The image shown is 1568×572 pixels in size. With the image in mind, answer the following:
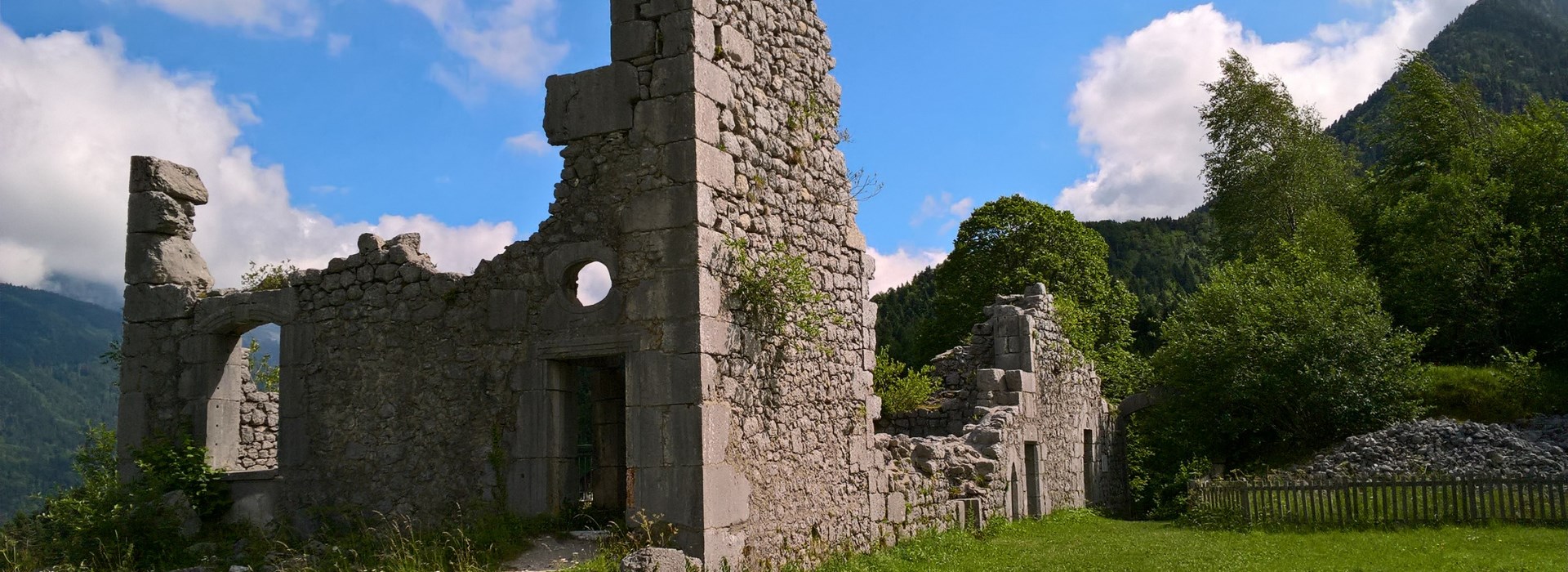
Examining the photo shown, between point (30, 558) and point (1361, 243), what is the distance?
98.0 feet

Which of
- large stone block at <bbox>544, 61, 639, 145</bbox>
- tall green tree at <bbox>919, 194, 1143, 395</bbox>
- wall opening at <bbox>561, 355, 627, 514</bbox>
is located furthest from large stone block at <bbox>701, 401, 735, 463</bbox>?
tall green tree at <bbox>919, 194, 1143, 395</bbox>

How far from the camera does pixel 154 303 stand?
12.8m

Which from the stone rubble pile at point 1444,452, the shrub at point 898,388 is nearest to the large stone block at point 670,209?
the shrub at point 898,388

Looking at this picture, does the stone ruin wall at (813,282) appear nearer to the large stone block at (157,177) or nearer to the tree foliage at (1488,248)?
the large stone block at (157,177)

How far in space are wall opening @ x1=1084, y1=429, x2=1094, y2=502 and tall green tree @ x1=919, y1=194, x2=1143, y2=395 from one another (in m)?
10.2

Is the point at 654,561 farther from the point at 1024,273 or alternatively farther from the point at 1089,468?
the point at 1024,273

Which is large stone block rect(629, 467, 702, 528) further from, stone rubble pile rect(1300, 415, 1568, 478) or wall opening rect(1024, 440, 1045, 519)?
stone rubble pile rect(1300, 415, 1568, 478)

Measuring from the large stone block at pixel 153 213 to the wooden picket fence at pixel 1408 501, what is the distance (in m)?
14.3

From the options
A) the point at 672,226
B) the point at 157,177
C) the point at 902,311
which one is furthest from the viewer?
the point at 902,311

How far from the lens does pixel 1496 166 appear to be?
91.5 feet

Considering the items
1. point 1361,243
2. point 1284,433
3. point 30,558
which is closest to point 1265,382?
point 1284,433

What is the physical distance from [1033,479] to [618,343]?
11065 mm

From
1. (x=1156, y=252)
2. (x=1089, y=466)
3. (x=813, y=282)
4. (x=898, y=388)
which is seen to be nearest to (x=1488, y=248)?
(x=1089, y=466)

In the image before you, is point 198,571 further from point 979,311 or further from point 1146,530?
point 979,311
